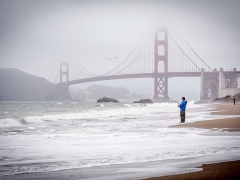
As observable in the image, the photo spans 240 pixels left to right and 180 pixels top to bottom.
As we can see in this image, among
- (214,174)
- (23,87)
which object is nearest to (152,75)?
(23,87)

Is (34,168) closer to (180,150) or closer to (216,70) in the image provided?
(180,150)

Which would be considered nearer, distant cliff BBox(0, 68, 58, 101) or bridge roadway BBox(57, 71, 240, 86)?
bridge roadway BBox(57, 71, 240, 86)

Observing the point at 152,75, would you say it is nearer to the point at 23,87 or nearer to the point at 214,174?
the point at 23,87

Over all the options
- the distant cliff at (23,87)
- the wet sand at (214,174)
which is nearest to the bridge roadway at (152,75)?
the distant cliff at (23,87)

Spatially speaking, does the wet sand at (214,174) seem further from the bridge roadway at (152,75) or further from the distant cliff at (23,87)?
the distant cliff at (23,87)

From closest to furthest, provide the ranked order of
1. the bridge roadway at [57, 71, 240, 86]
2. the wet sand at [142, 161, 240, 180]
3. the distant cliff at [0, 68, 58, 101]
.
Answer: the wet sand at [142, 161, 240, 180] < the bridge roadway at [57, 71, 240, 86] < the distant cliff at [0, 68, 58, 101]

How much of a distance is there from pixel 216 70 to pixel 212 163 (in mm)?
61324

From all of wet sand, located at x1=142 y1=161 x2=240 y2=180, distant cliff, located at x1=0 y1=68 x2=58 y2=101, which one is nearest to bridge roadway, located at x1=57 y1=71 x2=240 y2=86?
distant cliff, located at x1=0 y1=68 x2=58 y2=101

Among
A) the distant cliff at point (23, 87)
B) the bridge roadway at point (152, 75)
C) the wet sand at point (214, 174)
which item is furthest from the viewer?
the distant cliff at point (23, 87)

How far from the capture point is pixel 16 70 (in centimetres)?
9369

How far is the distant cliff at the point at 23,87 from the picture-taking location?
280ft

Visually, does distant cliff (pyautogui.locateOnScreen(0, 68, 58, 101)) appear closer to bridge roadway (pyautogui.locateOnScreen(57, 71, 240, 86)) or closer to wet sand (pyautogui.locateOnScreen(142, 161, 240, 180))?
bridge roadway (pyautogui.locateOnScreen(57, 71, 240, 86))

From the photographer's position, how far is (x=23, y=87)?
89250 mm

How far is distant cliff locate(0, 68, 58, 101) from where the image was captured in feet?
280
